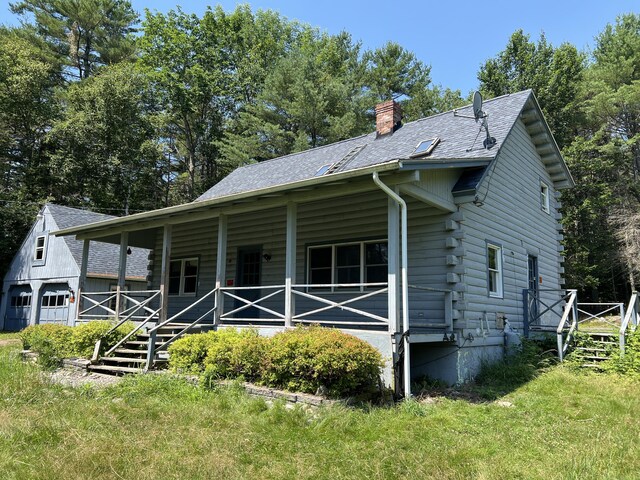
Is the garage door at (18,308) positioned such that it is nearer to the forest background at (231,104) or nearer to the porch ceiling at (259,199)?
the forest background at (231,104)

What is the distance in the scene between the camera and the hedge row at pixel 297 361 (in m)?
6.75

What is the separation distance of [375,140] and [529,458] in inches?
418

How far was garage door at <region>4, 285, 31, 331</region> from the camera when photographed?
25.1 m

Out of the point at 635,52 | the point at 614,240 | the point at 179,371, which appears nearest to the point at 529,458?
the point at 179,371

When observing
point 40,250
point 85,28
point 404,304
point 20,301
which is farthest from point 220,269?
point 85,28

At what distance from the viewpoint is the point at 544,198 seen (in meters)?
14.7

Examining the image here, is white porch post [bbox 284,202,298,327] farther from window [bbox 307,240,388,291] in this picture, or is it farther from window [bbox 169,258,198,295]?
window [bbox 169,258,198,295]

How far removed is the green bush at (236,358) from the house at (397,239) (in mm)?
1084

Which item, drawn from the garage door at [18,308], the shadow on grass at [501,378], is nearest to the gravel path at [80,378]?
the shadow on grass at [501,378]

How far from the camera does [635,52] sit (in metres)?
28.8

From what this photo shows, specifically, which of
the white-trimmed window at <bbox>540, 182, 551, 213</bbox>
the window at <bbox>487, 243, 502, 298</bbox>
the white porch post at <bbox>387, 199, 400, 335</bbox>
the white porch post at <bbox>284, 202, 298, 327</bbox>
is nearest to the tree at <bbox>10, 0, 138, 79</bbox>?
the white-trimmed window at <bbox>540, 182, 551, 213</bbox>

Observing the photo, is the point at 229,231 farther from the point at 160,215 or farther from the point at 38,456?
the point at 38,456

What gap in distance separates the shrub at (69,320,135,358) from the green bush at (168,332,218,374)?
2446 mm

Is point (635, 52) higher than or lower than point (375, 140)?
higher
